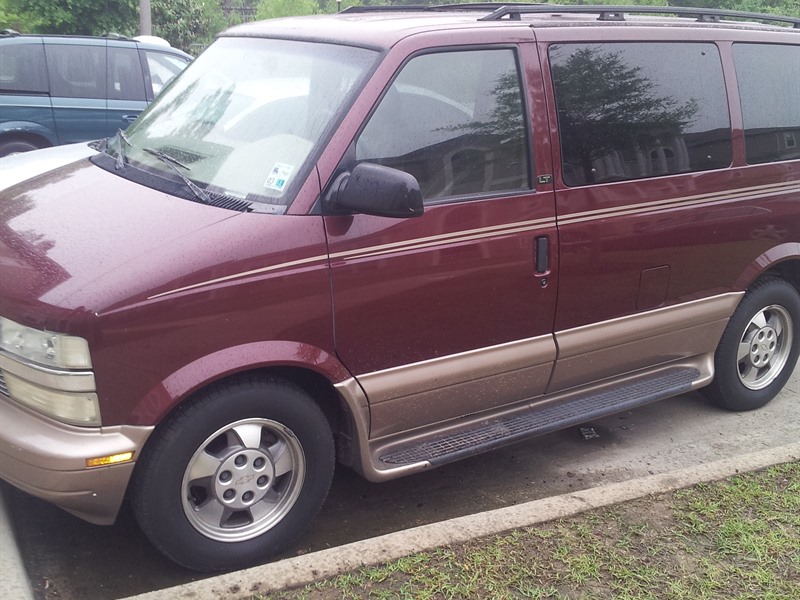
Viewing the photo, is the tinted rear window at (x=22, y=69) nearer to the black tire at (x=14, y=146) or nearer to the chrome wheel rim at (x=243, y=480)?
the black tire at (x=14, y=146)

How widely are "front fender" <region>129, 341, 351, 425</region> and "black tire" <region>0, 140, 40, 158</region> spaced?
6.60 meters

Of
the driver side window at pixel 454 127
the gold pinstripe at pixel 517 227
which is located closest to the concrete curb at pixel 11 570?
the gold pinstripe at pixel 517 227

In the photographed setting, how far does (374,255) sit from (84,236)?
1097 mm

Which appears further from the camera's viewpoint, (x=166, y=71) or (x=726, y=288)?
(x=166, y=71)

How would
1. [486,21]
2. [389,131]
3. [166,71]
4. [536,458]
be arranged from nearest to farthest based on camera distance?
1. [389,131]
2. [486,21]
3. [536,458]
4. [166,71]

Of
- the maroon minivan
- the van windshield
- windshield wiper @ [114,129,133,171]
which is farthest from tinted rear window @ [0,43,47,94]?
the maroon minivan

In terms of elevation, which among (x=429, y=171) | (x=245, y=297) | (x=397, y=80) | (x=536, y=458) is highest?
(x=397, y=80)

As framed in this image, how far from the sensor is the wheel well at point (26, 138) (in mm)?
8750

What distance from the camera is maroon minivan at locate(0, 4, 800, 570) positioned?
9.96 feet

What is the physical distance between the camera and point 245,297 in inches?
124

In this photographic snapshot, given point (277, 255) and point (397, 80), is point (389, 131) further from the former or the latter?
point (277, 255)

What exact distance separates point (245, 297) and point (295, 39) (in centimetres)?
144

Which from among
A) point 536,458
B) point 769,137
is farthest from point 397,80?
point 769,137

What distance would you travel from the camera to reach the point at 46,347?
2943mm
